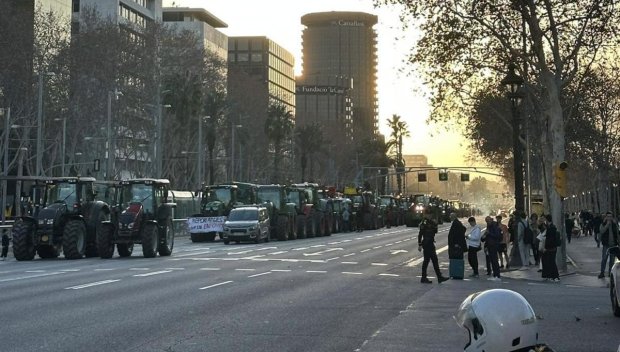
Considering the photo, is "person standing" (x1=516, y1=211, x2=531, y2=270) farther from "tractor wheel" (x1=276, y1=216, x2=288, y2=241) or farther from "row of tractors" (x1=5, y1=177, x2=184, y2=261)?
"tractor wheel" (x1=276, y1=216, x2=288, y2=241)

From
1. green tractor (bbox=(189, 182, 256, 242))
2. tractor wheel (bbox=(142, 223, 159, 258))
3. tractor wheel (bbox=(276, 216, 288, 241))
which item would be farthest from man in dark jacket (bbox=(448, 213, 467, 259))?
tractor wheel (bbox=(276, 216, 288, 241))

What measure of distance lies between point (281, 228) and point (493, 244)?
24.8 metres

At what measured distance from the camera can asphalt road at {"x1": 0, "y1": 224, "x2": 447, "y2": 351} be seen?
1069 cm

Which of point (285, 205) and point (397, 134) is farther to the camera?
point (397, 134)

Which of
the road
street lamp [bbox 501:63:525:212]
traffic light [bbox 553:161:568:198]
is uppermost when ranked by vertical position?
street lamp [bbox 501:63:525:212]

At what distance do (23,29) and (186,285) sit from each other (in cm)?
4402

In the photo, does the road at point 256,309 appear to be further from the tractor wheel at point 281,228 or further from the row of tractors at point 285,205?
the tractor wheel at point 281,228

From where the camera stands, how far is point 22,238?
2742cm

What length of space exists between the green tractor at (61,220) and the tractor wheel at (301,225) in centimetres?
2161

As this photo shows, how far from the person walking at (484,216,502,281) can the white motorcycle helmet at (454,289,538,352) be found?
1875cm

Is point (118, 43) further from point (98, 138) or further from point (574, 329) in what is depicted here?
point (574, 329)

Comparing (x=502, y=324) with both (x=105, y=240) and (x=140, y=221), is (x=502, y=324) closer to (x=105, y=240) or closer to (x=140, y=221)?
(x=105, y=240)

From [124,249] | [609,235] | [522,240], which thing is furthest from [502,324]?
[124,249]

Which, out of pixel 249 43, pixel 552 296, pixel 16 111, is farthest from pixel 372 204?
pixel 249 43
